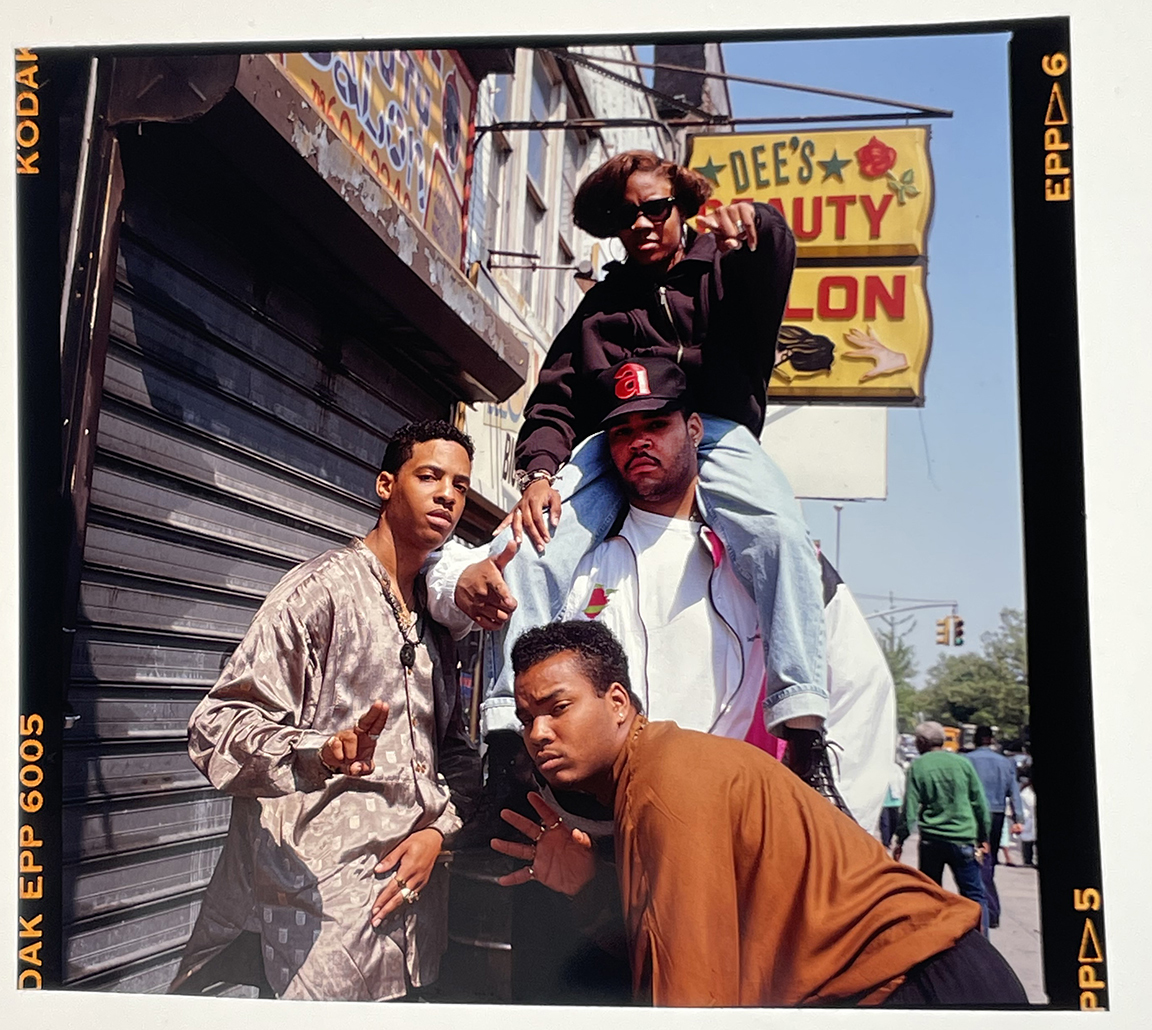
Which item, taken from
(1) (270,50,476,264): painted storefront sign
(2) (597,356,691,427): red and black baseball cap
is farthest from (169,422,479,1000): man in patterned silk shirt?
(1) (270,50,476,264): painted storefront sign

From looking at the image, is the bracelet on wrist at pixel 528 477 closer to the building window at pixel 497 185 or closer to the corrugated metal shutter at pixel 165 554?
the corrugated metal shutter at pixel 165 554

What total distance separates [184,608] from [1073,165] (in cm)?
301

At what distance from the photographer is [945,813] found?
320 cm

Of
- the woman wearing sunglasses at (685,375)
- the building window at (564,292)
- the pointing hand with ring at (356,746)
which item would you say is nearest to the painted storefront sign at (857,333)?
the woman wearing sunglasses at (685,375)

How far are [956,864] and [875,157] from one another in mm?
2169

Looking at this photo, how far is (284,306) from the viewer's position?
12.2 feet

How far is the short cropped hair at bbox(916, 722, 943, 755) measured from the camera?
3264 mm

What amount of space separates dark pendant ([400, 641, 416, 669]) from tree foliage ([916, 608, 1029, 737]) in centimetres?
152

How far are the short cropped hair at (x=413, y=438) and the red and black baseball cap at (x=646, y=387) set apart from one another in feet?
1.60

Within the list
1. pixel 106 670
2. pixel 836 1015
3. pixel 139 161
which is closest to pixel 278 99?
pixel 139 161

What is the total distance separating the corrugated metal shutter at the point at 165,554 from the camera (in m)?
3.31

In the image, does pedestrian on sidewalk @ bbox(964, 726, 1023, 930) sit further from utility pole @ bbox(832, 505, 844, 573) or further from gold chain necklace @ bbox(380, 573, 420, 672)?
gold chain necklace @ bbox(380, 573, 420, 672)

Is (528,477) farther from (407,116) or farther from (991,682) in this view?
(991,682)

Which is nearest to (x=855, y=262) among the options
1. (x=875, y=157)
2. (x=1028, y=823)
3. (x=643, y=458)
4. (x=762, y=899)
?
(x=875, y=157)
